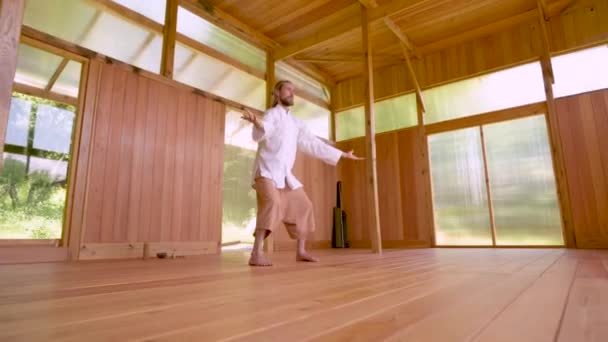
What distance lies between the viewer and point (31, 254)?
9.23ft

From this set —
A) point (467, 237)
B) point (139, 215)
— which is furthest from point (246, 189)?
point (467, 237)

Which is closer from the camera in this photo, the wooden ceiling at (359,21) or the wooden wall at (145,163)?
the wooden wall at (145,163)

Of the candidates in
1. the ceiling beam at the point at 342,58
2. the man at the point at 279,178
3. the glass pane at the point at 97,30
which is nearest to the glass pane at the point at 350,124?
the ceiling beam at the point at 342,58

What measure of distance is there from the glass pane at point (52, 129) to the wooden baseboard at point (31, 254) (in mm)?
1929

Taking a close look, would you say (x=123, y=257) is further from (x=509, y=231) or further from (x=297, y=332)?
(x=509, y=231)

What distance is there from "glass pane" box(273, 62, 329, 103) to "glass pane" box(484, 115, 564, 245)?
9.54 feet

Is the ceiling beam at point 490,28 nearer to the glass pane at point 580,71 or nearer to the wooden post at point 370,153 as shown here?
the glass pane at point 580,71

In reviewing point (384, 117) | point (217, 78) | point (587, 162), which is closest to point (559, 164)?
point (587, 162)

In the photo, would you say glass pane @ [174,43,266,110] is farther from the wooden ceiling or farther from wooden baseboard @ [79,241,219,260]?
wooden baseboard @ [79,241,219,260]

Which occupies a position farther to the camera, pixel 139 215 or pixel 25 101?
pixel 25 101

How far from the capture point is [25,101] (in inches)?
164

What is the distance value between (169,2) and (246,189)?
8.02 ft

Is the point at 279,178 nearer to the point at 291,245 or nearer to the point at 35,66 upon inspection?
the point at 291,245

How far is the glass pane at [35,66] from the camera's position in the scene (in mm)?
3619
